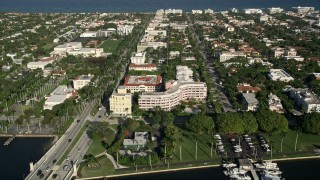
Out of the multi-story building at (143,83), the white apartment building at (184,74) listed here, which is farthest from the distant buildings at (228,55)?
the multi-story building at (143,83)

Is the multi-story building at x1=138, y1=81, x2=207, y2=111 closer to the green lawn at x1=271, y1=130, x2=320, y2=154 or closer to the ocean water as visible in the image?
the green lawn at x1=271, y1=130, x2=320, y2=154

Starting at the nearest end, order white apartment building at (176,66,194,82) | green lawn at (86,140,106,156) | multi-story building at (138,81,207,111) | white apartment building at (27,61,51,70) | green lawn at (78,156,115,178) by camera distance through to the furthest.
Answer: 1. green lawn at (78,156,115,178)
2. green lawn at (86,140,106,156)
3. multi-story building at (138,81,207,111)
4. white apartment building at (176,66,194,82)
5. white apartment building at (27,61,51,70)

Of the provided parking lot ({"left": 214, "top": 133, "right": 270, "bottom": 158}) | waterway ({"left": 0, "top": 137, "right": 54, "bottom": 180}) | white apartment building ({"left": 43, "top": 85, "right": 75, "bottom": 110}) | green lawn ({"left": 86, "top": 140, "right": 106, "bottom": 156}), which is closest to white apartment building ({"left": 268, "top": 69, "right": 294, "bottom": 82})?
parking lot ({"left": 214, "top": 133, "right": 270, "bottom": 158})

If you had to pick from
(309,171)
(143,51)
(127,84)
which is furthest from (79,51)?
(309,171)

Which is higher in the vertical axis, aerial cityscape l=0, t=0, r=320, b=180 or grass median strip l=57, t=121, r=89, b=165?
aerial cityscape l=0, t=0, r=320, b=180

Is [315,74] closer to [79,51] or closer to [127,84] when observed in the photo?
[127,84]

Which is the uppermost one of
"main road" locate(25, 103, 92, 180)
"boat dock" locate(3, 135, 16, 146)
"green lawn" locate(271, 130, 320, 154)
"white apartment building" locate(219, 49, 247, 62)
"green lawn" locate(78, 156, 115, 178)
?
"white apartment building" locate(219, 49, 247, 62)
